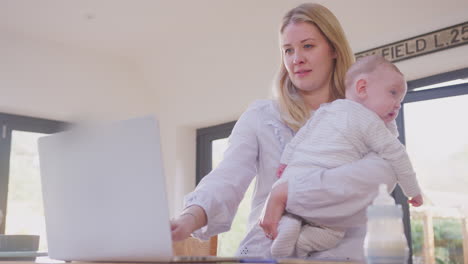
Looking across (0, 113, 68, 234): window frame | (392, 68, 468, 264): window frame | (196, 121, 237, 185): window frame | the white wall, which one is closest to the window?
(0, 113, 68, 234): window frame

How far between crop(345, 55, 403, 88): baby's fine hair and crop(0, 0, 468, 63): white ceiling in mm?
2343

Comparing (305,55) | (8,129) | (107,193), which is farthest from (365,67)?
(8,129)

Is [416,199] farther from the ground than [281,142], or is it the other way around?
[281,142]

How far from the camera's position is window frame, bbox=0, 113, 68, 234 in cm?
500

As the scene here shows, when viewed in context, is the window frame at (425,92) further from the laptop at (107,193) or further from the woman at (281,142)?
the laptop at (107,193)

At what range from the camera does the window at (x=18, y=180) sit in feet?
16.5

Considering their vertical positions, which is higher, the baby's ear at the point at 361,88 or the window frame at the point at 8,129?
the window frame at the point at 8,129

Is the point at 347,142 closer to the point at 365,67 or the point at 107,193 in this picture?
the point at 365,67

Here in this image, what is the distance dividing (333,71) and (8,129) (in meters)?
4.31

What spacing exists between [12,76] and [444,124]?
3.56 metres

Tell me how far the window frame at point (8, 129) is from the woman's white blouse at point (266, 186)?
13.4 ft

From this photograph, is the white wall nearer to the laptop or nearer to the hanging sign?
the hanging sign

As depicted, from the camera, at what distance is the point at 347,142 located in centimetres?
121

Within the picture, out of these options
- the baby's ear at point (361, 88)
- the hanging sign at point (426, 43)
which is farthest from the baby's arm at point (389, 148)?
the hanging sign at point (426, 43)
